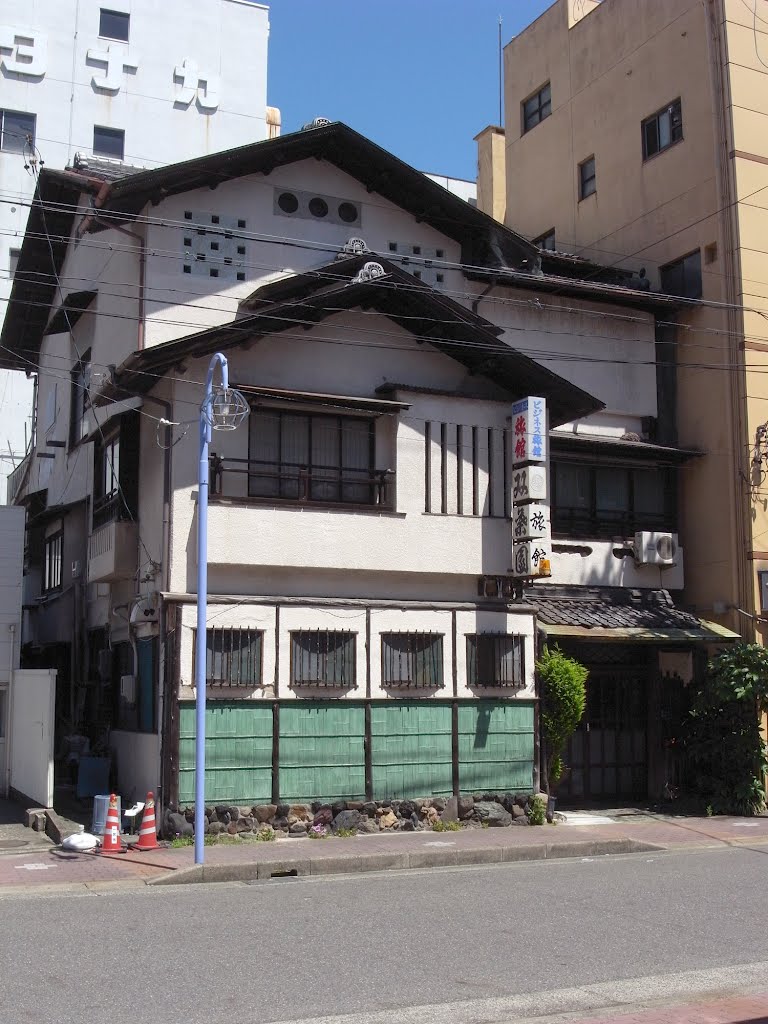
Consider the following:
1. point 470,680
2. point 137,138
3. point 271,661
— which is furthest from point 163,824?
point 137,138

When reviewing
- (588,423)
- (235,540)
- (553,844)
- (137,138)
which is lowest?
(553,844)

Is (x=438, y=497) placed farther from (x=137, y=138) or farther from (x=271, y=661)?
(x=137, y=138)

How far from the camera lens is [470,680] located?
18.0m

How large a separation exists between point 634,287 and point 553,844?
12579 millimetres

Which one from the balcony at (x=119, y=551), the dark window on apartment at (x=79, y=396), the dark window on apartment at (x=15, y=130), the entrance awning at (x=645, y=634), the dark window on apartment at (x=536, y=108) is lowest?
the entrance awning at (x=645, y=634)

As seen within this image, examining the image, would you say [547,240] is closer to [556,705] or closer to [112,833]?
[556,705]

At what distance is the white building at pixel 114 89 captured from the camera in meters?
40.2

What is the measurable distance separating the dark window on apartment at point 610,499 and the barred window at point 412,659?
4.46 m

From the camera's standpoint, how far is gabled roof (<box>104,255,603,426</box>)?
53.9 ft

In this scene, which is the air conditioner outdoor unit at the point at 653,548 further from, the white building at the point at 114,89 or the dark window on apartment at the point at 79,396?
the white building at the point at 114,89

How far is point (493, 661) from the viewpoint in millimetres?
18141

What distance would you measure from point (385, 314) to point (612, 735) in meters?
9.11

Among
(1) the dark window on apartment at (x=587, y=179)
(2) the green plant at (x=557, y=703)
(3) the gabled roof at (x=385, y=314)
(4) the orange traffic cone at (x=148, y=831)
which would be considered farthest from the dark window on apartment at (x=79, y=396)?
(1) the dark window on apartment at (x=587, y=179)

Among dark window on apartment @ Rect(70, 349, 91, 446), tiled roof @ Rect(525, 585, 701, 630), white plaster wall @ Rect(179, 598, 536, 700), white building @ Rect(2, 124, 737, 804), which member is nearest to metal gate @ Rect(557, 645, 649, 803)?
white building @ Rect(2, 124, 737, 804)
